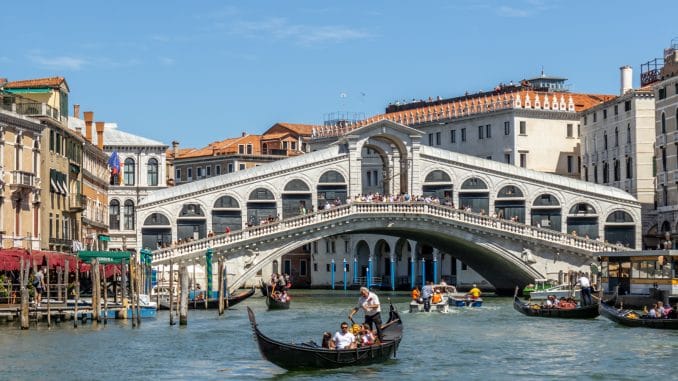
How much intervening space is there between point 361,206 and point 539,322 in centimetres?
1335

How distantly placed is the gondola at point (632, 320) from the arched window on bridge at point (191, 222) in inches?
779

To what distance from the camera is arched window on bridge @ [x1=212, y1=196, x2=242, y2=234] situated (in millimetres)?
54188

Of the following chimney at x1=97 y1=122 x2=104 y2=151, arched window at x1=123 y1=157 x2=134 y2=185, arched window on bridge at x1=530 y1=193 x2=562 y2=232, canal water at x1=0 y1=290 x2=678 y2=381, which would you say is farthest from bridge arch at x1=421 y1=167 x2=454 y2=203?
arched window at x1=123 y1=157 x2=134 y2=185

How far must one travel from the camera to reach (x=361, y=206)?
52000 millimetres

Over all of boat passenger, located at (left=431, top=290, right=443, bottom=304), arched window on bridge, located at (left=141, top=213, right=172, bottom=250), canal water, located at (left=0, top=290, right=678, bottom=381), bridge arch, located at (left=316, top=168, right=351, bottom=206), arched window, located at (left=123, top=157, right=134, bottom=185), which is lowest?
canal water, located at (left=0, top=290, right=678, bottom=381)

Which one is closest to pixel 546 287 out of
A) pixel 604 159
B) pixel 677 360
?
pixel 604 159

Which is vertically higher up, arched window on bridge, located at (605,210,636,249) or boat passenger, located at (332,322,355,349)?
arched window on bridge, located at (605,210,636,249)

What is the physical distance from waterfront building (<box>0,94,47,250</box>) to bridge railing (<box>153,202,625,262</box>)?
Result: 24.3ft

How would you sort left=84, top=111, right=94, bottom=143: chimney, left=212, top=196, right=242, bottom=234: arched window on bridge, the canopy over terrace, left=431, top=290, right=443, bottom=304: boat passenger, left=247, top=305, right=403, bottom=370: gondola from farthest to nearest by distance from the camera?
left=84, top=111, right=94, bottom=143: chimney < left=212, top=196, right=242, bottom=234: arched window on bridge < left=431, top=290, right=443, bottom=304: boat passenger < the canopy over terrace < left=247, top=305, right=403, bottom=370: gondola

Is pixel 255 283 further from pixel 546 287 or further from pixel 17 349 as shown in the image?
pixel 17 349

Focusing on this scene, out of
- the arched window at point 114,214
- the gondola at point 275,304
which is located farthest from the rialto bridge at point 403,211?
the arched window at point 114,214

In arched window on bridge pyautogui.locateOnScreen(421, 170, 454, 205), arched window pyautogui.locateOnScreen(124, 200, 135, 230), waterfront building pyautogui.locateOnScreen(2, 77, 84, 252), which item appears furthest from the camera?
arched window pyautogui.locateOnScreen(124, 200, 135, 230)

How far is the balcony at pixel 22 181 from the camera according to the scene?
41.5 meters

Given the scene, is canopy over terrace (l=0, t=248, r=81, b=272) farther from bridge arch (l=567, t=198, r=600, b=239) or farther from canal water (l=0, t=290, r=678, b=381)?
bridge arch (l=567, t=198, r=600, b=239)
